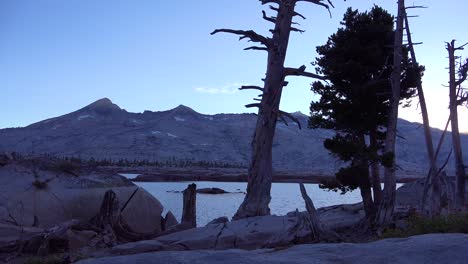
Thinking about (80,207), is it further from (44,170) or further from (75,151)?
(75,151)

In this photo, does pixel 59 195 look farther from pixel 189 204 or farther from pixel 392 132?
pixel 392 132

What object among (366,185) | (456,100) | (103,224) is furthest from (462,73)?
(103,224)

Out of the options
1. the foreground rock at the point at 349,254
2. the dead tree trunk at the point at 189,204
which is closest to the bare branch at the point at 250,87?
the dead tree trunk at the point at 189,204

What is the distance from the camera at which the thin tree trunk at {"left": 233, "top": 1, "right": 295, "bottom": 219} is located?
21016 mm

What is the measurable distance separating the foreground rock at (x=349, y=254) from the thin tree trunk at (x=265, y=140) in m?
11.9

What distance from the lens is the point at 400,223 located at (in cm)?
1789

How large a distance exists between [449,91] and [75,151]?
177 m

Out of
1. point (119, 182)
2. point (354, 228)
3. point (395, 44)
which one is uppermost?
point (395, 44)

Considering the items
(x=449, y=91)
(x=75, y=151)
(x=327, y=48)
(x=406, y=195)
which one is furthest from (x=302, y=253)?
(x=75, y=151)

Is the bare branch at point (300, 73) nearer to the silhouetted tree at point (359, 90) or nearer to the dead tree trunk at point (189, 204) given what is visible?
the silhouetted tree at point (359, 90)

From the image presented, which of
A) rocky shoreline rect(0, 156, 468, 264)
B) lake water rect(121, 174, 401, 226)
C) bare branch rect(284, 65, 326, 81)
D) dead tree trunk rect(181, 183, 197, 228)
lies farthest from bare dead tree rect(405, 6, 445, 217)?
lake water rect(121, 174, 401, 226)

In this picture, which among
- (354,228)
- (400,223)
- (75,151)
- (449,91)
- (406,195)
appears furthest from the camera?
(75,151)

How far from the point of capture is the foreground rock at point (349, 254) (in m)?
7.68

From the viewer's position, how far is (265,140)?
21.3 meters
